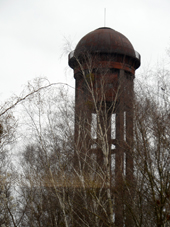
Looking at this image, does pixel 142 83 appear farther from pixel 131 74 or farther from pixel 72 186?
pixel 131 74

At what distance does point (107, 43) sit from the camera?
16.8 meters

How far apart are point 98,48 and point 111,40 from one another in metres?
0.98

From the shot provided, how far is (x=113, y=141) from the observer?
15.9 m

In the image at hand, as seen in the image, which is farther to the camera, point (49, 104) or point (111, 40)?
point (111, 40)

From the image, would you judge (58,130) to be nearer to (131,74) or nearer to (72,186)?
(72,186)

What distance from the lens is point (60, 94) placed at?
12.0 m

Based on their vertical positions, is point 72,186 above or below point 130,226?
above

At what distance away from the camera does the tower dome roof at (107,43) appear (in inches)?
652

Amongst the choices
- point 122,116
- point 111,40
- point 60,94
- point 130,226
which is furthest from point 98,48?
point 130,226

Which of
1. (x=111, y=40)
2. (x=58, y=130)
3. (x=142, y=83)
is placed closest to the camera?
(x=142, y=83)

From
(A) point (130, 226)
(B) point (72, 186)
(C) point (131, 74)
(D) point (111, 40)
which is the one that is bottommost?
(A) point (130, 226)

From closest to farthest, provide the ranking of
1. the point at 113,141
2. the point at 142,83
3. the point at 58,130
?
the point at 142,83 < the point at 58,130 < the point at 113,141

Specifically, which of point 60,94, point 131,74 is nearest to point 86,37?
point 131,74

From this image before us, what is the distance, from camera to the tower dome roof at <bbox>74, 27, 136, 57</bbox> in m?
16.6
